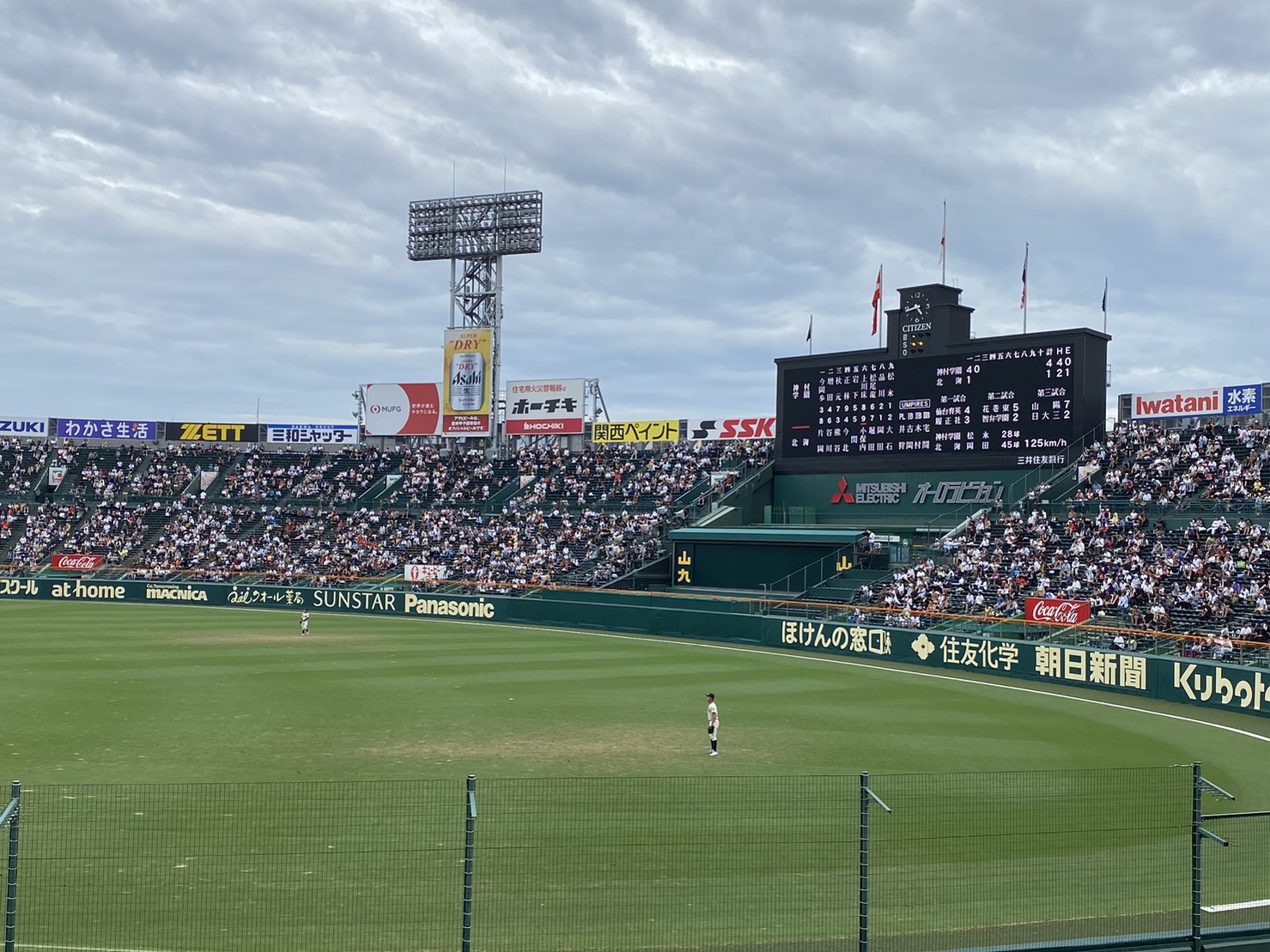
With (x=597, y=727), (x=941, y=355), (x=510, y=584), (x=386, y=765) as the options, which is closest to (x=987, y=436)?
(x=941, y=355)

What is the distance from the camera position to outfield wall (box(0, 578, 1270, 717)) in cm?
2986

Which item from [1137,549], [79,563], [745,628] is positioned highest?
[1137,549]

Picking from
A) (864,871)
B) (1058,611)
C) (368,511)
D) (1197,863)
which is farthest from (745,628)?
(864,871)

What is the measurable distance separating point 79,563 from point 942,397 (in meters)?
51.7

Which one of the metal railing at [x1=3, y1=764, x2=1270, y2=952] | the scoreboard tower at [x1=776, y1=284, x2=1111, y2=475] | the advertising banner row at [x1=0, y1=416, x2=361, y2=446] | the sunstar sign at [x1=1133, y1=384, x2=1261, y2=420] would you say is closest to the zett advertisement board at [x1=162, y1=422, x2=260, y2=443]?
the advertising banner row at [x1=0, y1=416, x2=361, y2=446]

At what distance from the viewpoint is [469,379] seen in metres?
76.4

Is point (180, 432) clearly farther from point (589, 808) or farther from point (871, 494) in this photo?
point (589, 808)

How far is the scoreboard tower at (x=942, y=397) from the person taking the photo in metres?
50.0

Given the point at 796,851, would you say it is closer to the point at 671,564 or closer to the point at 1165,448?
the point at 1165,448

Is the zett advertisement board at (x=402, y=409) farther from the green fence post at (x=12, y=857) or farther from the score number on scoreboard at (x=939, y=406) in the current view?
the green fence post at (x=12, y=857)

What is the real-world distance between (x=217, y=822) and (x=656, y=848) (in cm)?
579

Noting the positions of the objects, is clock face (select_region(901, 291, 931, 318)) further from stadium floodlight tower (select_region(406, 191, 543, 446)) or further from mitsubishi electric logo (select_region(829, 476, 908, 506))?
stadium floodlight tower (select_region(406, 191, 543, 446))

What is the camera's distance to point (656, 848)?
14289mm

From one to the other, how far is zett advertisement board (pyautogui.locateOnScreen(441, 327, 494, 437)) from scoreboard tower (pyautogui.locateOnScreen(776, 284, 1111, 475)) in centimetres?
2415
